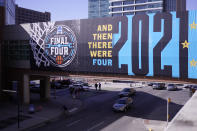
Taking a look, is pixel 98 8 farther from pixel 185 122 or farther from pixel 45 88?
pixel 185 122

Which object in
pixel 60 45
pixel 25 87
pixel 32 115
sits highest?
pixel 60 45

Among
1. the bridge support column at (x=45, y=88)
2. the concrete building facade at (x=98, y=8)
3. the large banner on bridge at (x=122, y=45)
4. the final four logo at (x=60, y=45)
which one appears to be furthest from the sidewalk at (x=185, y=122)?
the concrete building facade at (x=98, y=8)

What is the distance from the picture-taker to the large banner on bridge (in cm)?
2147

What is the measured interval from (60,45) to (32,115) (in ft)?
30.4

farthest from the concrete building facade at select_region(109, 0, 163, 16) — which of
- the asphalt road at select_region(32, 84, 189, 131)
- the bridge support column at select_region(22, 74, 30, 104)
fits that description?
the bridge support column at select_region(22, 74, 30, 104)

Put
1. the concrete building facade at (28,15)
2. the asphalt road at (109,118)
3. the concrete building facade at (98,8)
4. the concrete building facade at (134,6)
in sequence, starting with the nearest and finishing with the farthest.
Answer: the asphalt road at (109,118) → the concrete building facade at (134,6) → the concrete building facade at (98,8) → the concrete building facade at (28,15)

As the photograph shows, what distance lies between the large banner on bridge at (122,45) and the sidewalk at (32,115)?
226 inches

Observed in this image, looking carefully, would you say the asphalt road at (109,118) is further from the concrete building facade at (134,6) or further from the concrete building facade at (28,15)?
the concrete building facade at (28,15)

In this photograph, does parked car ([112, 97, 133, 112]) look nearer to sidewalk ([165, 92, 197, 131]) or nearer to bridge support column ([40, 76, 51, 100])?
sidewalk ([165, 92, 197, 131])

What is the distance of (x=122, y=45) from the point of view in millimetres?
24531

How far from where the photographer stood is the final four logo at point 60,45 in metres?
27.5

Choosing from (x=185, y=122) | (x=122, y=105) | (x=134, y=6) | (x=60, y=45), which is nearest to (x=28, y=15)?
(x=134, y=6)

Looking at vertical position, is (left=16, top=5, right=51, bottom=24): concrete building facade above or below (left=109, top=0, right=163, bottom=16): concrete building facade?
above

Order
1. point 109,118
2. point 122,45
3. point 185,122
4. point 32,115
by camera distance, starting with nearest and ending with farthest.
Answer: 1. point 185,122
2. point 122,45
3. point 109,118
4. point 32,115
